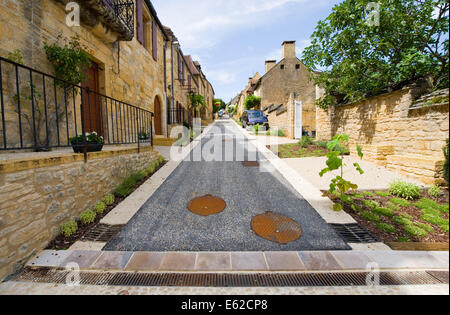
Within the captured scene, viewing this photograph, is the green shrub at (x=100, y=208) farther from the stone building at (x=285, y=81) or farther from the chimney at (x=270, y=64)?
the chimney at (x=270, y=64)

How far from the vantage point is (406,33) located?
15.5ft

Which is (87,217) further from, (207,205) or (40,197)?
(207,205)

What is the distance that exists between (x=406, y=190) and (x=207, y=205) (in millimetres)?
3605

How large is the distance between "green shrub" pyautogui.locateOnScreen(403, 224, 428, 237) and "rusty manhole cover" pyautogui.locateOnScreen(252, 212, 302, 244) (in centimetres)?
139

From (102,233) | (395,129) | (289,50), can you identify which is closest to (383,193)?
(395,129)

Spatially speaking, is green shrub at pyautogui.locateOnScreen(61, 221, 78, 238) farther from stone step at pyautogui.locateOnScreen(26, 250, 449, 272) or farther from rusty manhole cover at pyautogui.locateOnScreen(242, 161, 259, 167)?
rusty manhole cover at pyautogui.locateOnScreen(242, 161, 259, 167)

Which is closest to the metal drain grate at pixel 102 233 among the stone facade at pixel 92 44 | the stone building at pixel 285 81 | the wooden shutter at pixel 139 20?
the stone facade at pixel 92 44

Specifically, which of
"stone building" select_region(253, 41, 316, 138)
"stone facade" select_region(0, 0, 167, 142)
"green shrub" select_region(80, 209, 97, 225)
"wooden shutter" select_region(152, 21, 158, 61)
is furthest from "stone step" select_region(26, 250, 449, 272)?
"stone building" select_region(253, 41, 316, 138)

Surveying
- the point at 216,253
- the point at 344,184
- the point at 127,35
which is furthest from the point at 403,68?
the point at 127,35

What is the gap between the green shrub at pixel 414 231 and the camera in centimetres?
248

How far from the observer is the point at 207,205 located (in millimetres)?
3705

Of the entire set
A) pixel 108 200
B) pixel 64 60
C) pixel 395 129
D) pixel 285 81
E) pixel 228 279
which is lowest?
pixel 228 279
